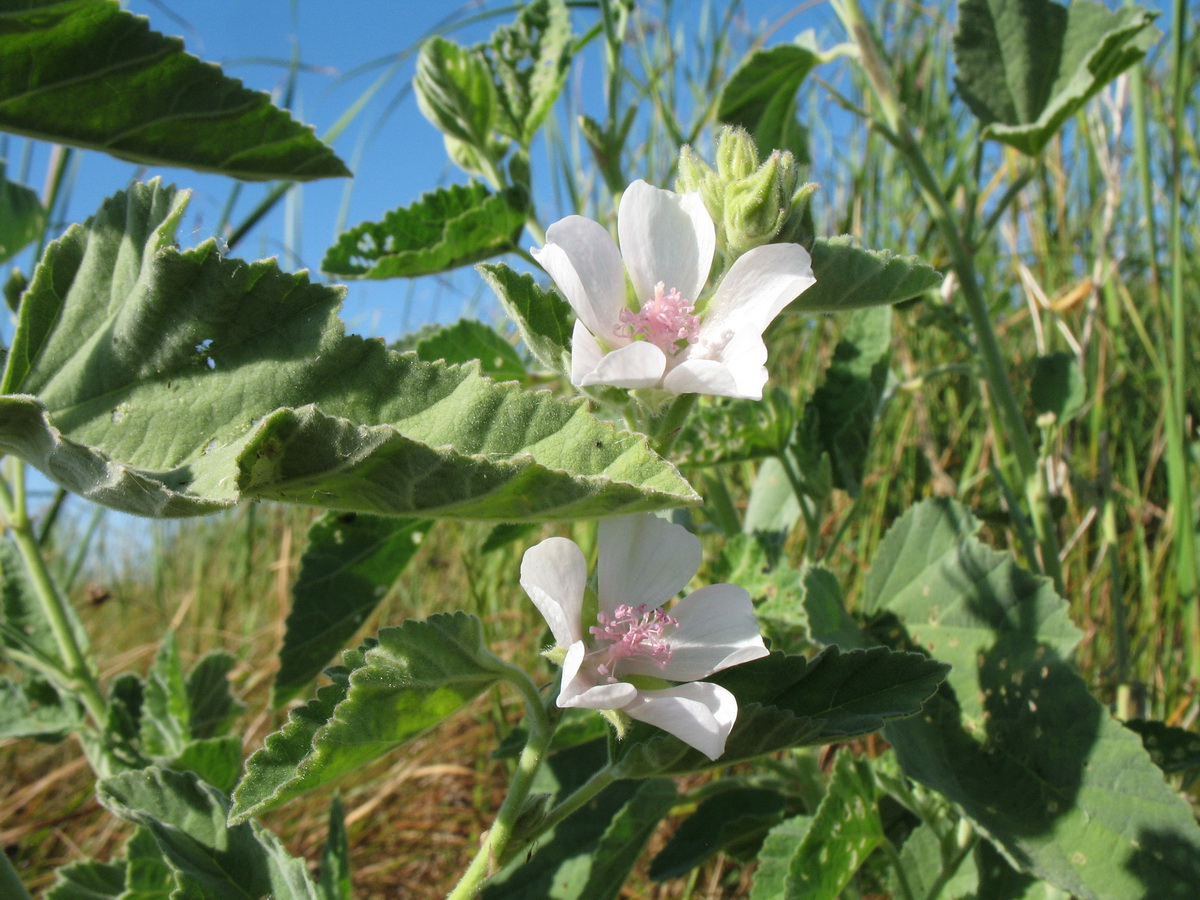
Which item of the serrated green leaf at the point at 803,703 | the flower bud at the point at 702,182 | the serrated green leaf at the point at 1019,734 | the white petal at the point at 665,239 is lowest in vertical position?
the serrated green leaf at the point at 1019,734

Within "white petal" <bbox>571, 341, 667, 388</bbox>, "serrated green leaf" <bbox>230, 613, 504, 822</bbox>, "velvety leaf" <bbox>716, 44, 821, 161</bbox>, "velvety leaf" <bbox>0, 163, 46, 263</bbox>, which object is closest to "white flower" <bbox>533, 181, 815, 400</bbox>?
"white petal" <bbox>571, 341, 667, 388</bbox>

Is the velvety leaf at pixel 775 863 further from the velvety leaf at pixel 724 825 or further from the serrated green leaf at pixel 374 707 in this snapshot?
the serrated green leaf at pixel 374 707

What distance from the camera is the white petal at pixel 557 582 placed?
0.81m

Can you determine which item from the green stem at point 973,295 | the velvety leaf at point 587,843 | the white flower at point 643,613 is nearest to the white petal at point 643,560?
the white flower at point 643,613

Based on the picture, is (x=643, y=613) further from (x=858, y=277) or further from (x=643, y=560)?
(x=858, y=277)

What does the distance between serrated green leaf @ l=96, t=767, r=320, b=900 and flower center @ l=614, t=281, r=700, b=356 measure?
24.5 inches

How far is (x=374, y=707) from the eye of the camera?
A: 774mm

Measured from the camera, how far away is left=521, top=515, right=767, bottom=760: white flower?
0.84 m

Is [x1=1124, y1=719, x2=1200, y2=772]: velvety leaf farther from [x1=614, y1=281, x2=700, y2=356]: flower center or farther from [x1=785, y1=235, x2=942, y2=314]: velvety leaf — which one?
[x1=614, y1=281, x2=700, y2=356]: flower center

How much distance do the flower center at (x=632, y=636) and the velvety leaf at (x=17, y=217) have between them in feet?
4.24

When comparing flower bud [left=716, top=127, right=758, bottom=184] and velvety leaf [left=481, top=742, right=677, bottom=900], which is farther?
velvety leaf [left=481, top=742, right=677, bottom=900]

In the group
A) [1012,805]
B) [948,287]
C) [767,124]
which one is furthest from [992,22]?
[1012,805]

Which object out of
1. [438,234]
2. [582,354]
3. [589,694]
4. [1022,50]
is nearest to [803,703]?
[589,694]

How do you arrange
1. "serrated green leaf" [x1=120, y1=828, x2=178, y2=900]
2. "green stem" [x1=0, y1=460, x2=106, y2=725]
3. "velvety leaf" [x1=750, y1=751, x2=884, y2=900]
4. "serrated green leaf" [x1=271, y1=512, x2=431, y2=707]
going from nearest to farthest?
1. "velvety leaf" [x1=750, y1=751, x2=884, y2=900]
2. "serrated green leaf" [x1=120, y1=828, x2=178, y2=900]
3. "serrated green leaf" [x1=271, y1=512, x2=431, y2=707]
4. "green stem" [x1=0, y1=460, x2=106, y2=725]
